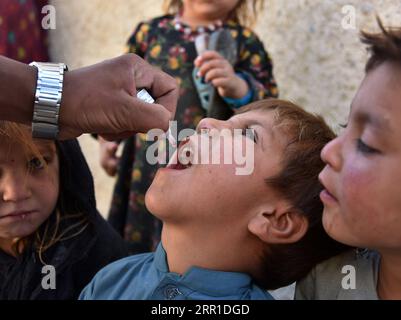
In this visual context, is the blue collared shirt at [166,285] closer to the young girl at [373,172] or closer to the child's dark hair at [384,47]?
the young girl at [373,172]

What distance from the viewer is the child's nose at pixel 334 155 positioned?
1053 mm

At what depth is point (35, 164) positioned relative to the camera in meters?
1.42

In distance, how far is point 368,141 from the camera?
981mm

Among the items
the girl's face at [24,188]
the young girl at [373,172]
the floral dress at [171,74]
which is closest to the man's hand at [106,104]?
the girl's face at [24,188]

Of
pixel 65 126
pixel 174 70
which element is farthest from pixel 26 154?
pixel 174 70

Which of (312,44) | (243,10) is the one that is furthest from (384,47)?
(312,44)

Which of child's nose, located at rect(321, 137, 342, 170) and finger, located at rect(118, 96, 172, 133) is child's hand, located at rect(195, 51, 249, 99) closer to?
finger, located at rect(118, 96, 172, 133)

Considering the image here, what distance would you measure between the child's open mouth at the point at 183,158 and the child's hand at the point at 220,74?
54 centimetres

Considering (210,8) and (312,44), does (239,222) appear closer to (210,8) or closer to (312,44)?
(210,8)

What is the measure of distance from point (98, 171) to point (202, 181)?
2.00 metres

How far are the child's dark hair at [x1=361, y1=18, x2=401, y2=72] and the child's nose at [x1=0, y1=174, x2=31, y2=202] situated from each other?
34.5 inches

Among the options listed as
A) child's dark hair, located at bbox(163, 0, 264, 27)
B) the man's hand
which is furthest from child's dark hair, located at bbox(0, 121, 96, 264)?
child's dark hair, located at bbox(163, 0, 264, 27)

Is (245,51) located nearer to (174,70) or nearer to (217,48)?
(217,48)

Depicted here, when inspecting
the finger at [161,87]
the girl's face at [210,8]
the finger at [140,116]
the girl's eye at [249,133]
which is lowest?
the girl's eye at [249,133]
